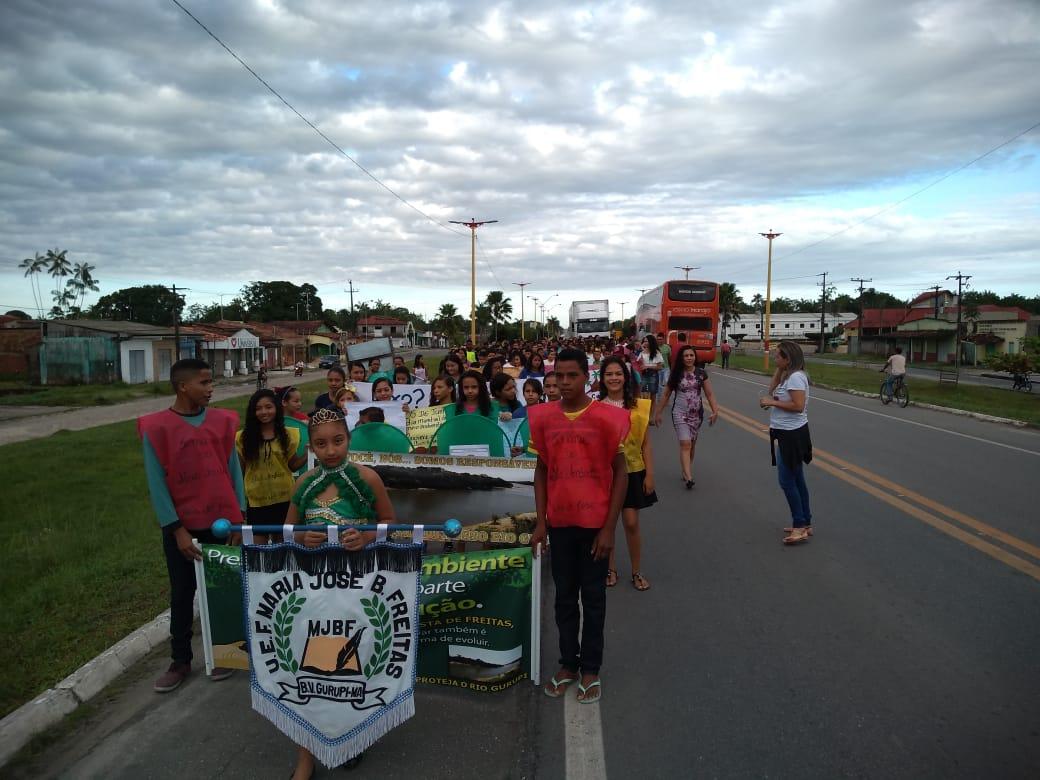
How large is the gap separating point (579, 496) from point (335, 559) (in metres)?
1.27

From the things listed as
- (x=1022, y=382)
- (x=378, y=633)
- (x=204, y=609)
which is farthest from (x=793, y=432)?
(x=1022, y=382)

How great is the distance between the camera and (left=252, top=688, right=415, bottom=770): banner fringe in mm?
3162

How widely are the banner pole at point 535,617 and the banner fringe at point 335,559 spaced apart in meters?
0.88

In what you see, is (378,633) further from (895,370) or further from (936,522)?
(895,370)

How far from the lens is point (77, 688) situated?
401 centimetres

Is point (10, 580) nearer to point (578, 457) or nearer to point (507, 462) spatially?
point (507, 462)

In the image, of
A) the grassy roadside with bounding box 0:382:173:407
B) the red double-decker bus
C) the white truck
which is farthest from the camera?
the white truck

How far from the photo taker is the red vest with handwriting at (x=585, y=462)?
3.78m

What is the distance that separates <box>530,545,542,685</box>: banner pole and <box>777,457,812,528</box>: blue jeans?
10.9 ft

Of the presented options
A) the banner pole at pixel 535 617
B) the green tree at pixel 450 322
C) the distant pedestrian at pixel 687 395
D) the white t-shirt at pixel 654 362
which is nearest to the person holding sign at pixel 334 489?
the banner pole at pixel 535 617

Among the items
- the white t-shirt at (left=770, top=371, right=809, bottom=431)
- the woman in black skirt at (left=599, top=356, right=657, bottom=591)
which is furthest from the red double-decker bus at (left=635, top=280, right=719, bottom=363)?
the woman in black skirt at (left=599, top=356, right=657, bottom=591)

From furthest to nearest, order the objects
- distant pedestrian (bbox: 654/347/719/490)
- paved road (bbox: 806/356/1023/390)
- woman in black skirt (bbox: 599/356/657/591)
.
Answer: paved road (bbox: 806/356/1023/390), distant pedestrian (bbox: 654/347/719/490), woman in black skirt (bbox: 599/356/657/591)

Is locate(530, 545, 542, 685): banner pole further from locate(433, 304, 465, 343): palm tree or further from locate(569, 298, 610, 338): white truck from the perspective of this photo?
locate(433, 304, 465, 343): palm tree

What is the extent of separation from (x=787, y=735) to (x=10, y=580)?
604 cm
